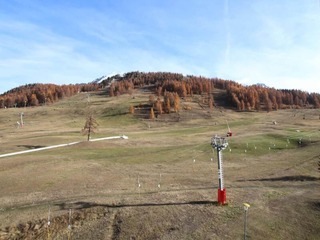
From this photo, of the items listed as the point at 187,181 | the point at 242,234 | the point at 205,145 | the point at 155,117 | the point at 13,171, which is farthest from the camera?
the point at 155,117

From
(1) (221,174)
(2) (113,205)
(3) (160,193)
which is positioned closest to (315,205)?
(1) (221,174)

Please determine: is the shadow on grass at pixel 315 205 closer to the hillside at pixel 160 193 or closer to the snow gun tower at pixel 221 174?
the hillside at pixel 160 193

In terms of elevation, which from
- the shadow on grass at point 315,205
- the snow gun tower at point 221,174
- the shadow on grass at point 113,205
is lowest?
the shadow on grass at point 315,205

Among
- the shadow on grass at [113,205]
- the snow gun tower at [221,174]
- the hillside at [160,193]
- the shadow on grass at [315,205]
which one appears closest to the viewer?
the hillside at [160,193]

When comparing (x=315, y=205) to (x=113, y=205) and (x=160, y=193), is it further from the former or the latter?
(x=113, y=205)

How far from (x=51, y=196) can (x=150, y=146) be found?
44.9 metres

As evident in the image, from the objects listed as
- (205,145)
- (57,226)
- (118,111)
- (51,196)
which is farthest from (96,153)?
(118,111)

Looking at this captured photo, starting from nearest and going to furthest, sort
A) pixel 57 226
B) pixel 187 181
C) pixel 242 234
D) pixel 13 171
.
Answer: pixel 242 234, pixel 57 226, pixel 187 181, pixel 13 171

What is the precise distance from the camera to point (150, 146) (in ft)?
276

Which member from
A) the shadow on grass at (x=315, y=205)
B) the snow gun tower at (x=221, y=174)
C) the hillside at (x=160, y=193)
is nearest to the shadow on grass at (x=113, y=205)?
the hillside at (x=160, y=193)

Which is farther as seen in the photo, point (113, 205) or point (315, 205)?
point (113, 205)

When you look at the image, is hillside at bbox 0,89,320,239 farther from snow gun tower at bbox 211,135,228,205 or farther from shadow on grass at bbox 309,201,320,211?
snow gun tower at bbox 211,135,228,205

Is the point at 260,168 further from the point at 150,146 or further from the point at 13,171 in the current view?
the point at 13,171

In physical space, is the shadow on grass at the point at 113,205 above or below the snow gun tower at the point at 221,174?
below
